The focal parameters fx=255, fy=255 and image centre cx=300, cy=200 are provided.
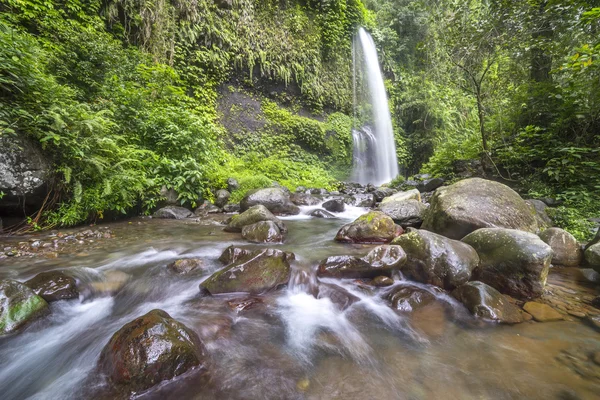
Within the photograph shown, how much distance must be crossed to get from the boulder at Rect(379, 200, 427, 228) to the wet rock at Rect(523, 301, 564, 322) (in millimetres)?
2750

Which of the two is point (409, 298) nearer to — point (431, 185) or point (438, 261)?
point (438, 261)

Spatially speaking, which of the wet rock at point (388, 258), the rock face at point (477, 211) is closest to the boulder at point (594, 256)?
the rock face at point (477, 211)

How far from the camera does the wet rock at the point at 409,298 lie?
270 cm

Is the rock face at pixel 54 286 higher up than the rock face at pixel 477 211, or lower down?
lower down

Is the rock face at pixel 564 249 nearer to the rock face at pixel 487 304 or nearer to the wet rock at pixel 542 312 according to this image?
the wet rock at pixel 542 312

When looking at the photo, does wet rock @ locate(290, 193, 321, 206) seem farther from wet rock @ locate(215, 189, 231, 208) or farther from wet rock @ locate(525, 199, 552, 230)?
wet rock @ locate(525, 199, 552, 230)

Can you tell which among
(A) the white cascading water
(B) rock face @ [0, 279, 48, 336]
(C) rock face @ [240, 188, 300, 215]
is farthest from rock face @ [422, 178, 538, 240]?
(A) the white cascading water

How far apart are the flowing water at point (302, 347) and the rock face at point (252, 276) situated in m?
0.12

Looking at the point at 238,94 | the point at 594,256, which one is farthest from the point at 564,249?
the point at 238,94

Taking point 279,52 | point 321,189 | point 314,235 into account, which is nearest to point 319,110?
point 279,52

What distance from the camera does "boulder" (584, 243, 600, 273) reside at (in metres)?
3.26

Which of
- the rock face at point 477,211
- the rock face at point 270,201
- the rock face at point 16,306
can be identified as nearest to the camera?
the rock face at point 16,306

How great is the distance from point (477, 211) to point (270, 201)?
4.72m

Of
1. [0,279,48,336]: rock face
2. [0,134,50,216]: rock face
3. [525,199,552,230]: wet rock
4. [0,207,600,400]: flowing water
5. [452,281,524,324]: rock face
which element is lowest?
[0,207,600,400]: flowing water
